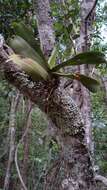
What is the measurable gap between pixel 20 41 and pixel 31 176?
4535mm

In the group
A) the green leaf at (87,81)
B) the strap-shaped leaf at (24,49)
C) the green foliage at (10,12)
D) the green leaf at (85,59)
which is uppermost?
the green foliage at (10,12)

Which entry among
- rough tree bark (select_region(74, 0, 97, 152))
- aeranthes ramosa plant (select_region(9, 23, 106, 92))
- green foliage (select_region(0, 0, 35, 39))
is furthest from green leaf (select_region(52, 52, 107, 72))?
green foliage (select_region(0, 0, 35, 39))

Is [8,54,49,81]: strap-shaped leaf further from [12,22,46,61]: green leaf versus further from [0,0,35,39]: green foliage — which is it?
[0,0,35,39]: green foliage

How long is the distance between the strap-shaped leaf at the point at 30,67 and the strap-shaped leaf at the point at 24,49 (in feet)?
0.09

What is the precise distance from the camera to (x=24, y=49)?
1229mm

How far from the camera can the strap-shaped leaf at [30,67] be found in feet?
3.78

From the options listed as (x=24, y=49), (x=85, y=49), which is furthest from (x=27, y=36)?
(x=85, y=49)

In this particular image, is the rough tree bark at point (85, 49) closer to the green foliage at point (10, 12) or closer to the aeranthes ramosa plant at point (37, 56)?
the green foliage at point (10, 12)

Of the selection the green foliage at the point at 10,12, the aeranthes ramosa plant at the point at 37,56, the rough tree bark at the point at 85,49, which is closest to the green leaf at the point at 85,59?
the aeranthes ramosa plant at the point at 37,56

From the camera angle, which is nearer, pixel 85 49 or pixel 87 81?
pixel 87 81

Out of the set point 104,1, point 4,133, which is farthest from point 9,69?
point 4,133

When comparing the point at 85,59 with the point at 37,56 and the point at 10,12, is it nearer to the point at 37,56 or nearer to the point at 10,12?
the point at 37,56

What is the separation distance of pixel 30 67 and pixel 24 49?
0.10 m

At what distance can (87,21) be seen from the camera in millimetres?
2143
